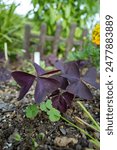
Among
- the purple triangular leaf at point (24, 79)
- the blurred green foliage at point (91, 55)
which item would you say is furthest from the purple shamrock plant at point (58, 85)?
the blurred green foliage at point (91, 55)

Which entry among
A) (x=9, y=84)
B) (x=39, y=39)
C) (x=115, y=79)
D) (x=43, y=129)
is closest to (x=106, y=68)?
(x=115, y=79)

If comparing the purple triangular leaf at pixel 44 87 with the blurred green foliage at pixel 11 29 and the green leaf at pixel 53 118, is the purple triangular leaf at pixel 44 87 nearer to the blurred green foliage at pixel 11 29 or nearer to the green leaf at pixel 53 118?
the green leaf at pixel 53 118

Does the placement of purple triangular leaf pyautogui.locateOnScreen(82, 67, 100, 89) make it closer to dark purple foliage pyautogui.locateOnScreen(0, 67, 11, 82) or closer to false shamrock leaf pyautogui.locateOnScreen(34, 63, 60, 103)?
false shamrock leaf pyautogui.locateOnScreen(34, 63, 60, 103)

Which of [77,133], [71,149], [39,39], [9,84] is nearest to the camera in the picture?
[71,149]

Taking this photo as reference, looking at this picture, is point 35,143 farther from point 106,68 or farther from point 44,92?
point 106,68

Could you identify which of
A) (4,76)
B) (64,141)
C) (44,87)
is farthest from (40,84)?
(4,76)

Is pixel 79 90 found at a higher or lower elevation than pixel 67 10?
lower

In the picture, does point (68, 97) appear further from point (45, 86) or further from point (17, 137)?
point (17, 137)
